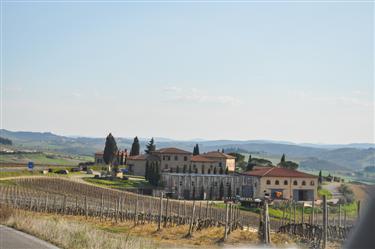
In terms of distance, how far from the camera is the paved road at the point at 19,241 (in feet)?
49.1

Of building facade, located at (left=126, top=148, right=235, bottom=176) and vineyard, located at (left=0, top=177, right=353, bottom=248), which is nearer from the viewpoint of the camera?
vineyard, located at (left=0, top=177, right=353, bottom=248)

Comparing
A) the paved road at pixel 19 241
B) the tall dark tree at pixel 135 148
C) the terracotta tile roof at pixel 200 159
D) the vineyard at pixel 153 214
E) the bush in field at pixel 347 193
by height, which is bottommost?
the vineyard at pixel 153 214

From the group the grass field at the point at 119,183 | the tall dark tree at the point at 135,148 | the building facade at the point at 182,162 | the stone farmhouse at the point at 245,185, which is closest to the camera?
the grass field at the point at 119,183

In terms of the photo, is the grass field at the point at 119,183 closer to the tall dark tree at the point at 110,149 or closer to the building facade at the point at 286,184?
the building facade at the point at 286,184

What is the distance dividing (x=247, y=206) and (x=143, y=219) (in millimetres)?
31173

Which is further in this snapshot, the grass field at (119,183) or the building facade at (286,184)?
the building facade at (286,184)

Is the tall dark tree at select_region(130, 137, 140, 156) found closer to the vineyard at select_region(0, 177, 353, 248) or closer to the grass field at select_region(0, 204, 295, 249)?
the vineyard at select_region(0, 177, 353, 248)

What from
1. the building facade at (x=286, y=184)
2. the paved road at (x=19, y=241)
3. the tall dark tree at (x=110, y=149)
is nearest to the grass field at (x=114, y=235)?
the paved road at (x=19, y=241)

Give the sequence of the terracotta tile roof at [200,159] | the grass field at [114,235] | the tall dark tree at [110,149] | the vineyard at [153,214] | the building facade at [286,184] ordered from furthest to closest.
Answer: the tall dark tree at [110,149], the terracotta tile roof at [200,159], the building facade at [286,184], the vineyard at [153,214], the grass field at [114,235]

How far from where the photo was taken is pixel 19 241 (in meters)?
16.0

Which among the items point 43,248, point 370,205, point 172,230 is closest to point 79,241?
point 43,248

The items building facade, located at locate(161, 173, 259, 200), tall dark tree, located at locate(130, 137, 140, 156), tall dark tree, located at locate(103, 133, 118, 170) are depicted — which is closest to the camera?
building facade, located at locate(161, 173, 259, 200)

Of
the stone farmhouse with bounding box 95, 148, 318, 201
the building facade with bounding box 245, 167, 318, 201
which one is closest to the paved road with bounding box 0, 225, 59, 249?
the stone farmhouse with bounding box 95, 148, 318, 201

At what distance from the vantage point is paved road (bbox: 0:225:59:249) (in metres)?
15.0
